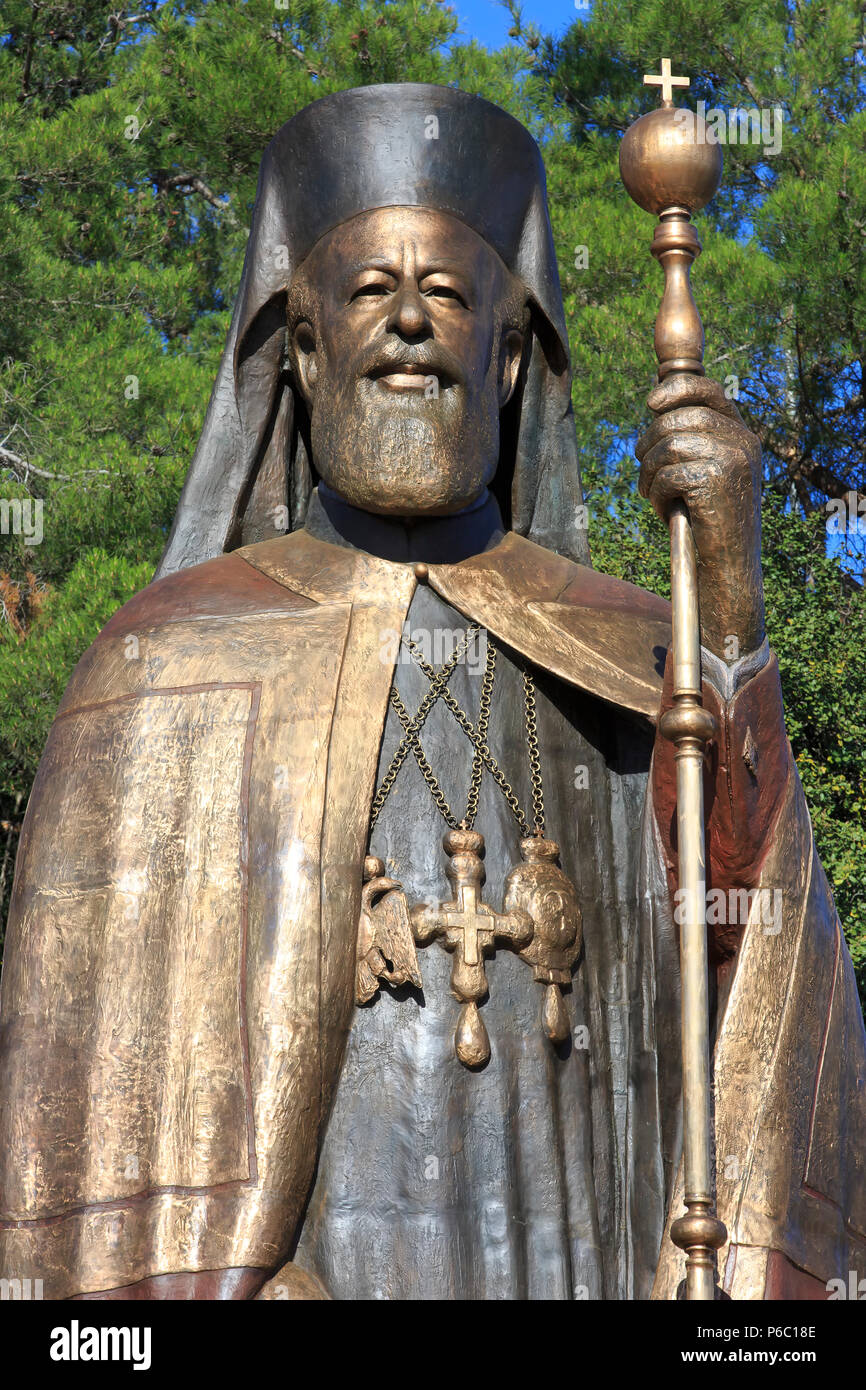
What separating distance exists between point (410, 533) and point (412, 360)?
45 cm

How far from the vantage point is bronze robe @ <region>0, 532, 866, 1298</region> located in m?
5.08

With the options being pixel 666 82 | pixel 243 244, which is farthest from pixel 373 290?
pixel 243 244

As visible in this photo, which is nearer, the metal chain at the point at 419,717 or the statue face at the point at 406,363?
the metal chain at the point at 419,717

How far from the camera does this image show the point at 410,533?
583 centimetres

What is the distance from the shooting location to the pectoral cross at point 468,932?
5.27 metres

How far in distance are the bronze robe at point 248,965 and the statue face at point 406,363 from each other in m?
0.32

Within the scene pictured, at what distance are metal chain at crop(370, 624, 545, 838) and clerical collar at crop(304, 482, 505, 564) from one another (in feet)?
0.81

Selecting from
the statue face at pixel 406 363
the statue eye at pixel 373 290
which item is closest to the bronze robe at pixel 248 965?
the statue face at pixel 406 363

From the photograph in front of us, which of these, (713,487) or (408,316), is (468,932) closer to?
(713,487)

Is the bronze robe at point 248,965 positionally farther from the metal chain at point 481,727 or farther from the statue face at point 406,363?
the statue face at point 406,363

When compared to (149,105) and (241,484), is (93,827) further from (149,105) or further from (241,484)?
(149,105)

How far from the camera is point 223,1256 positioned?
4961 millimetres

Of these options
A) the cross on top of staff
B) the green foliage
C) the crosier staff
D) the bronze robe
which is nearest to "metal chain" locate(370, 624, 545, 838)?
the bronze robe

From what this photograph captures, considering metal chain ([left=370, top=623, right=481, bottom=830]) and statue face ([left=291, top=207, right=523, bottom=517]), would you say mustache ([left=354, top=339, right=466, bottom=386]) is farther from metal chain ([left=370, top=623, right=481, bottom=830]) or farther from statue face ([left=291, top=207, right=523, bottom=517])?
metal chain ([left=370, top=623, right=481, bottom=830])
